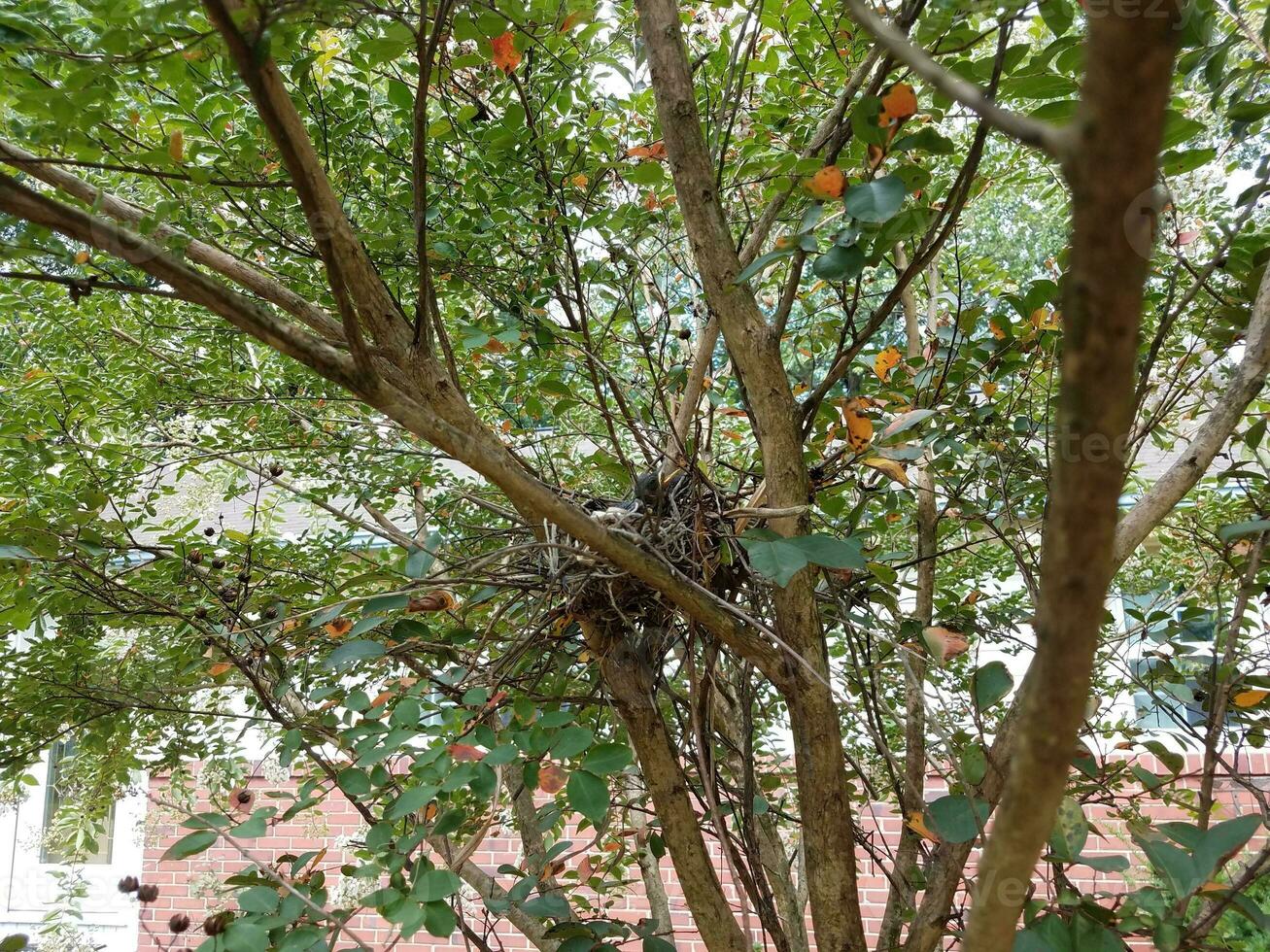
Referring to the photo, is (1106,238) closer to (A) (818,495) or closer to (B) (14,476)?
(A) (818,495)

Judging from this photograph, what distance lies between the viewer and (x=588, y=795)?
890mm

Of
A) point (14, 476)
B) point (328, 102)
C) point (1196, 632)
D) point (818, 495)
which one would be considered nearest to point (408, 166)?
point (328, 102)

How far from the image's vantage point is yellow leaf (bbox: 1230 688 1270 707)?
1116 mm

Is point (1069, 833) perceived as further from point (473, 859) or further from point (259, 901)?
point (473, 859)

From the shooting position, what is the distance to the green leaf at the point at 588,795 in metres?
0.87

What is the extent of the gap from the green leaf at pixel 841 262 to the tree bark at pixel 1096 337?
48cm

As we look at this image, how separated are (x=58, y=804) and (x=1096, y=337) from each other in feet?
11.6

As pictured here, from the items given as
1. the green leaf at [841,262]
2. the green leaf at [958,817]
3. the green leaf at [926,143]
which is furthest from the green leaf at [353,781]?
the green leaf at [926,143]

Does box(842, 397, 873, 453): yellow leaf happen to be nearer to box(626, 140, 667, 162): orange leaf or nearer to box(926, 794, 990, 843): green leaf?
box(926, 794, 990, 843): green leaf

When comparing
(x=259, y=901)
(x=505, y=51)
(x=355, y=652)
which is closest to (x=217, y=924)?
(x=259, y=901)

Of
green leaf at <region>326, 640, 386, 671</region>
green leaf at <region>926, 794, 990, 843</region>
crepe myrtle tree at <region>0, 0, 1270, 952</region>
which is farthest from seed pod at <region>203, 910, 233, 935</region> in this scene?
green leaf at <region>926, 794, 990, 843</region>

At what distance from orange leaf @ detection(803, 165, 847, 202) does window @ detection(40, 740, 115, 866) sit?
7.16 ft

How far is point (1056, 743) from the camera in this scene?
0.36 meters

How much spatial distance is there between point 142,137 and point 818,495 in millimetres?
1303
